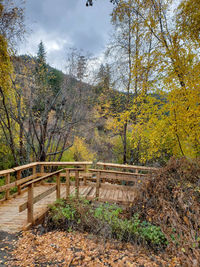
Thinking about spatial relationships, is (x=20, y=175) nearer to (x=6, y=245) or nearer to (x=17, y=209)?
(x=17, y=209)

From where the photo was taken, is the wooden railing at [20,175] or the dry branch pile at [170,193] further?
the wooden railing at [20,175]

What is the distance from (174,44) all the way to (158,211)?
4971 mm

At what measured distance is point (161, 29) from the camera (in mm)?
5895

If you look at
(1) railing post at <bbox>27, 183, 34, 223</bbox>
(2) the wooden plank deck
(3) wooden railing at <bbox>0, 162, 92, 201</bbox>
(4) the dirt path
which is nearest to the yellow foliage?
(3) wooden railing at <bbox>0, 162, 92, 201</bbox>

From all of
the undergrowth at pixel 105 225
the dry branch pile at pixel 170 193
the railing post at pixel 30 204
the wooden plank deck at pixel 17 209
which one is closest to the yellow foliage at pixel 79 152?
the wooden plank deck at pixel 17 209

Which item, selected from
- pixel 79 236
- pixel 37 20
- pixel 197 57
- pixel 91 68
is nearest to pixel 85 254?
pixel 79 236

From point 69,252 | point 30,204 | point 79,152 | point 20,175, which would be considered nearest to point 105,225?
point 69,252

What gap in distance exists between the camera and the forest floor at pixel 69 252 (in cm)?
237

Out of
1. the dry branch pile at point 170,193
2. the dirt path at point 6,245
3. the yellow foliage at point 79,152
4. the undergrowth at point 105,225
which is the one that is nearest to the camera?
the dirt path at point 6,245

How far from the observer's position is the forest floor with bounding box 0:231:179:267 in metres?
2.37

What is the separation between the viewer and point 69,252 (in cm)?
264

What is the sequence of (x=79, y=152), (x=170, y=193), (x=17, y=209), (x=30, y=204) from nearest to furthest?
(x=30, y=204) < (x=170, y=193) < (x=17, y=209) < (x=79, y=152)

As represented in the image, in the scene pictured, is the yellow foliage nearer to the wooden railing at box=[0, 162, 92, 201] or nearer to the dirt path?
the wooden railing at box=[0, 162, 92, 201]

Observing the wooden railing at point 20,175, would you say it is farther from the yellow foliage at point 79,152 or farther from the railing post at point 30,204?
the yellow foliage at point 79,152
